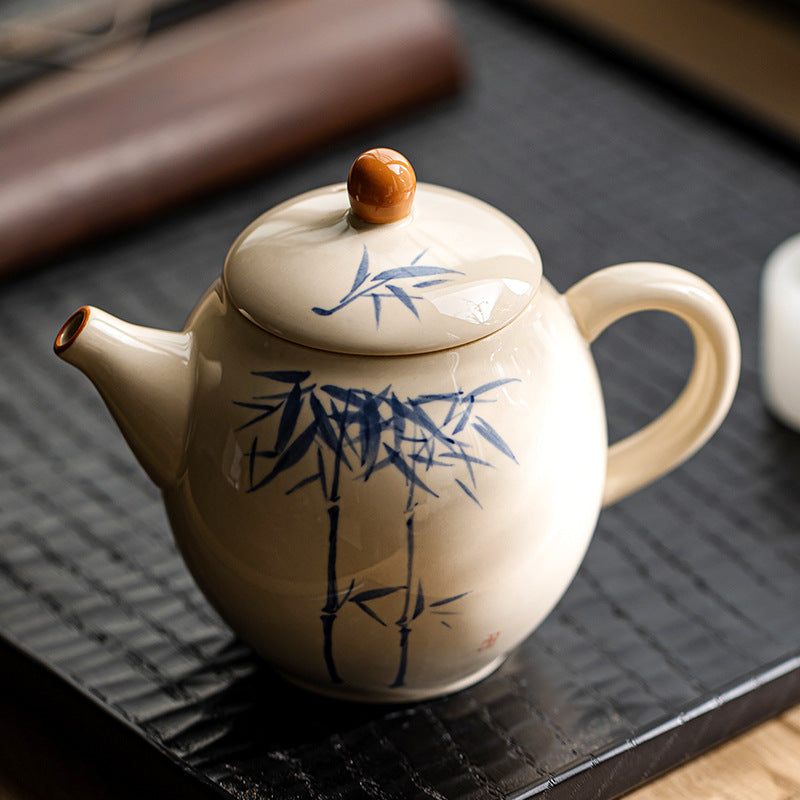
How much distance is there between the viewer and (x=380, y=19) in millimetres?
1076

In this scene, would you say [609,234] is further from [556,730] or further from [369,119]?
[556,730]

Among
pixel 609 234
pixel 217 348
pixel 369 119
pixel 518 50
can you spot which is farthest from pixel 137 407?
pixel 518 50

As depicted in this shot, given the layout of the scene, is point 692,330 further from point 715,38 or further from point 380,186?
point 715,38

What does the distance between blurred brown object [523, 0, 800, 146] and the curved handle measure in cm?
65

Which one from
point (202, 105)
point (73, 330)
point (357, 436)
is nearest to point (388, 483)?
point (357, 436)

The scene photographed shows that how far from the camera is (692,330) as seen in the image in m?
0.53

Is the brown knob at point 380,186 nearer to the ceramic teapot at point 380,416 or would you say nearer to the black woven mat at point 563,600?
the ceramic teapot at point 380,416

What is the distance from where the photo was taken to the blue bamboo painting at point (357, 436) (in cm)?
44

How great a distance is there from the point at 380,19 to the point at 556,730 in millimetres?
754

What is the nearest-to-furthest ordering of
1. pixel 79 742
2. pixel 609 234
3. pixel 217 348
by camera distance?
pixel 217 348
pixel 79 742
pixel 609 234

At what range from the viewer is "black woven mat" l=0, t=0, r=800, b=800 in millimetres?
537

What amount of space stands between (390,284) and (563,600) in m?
0.26

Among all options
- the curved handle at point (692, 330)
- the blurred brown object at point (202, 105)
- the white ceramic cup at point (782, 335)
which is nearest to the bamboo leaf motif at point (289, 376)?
the curved handle at point (692, 330)

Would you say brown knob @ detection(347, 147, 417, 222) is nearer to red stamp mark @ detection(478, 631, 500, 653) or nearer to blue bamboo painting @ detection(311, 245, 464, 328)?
blue bamboo painting @ detection(311, 245, 464, 328)
